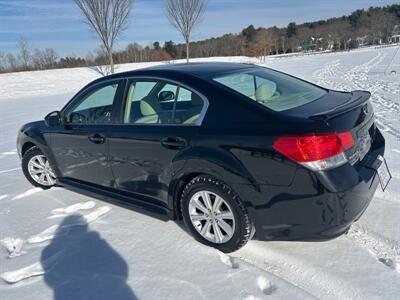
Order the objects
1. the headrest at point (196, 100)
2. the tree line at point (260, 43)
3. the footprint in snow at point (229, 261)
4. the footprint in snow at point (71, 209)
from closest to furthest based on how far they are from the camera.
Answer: the footprint in snow at point (229, 261), the headrest at point (196, 100), the footprint in snow at point (71, 209), the tree line at point (260, 43)

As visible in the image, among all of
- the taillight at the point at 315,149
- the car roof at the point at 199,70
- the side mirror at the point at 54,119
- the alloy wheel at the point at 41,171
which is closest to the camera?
the taillight at the point at 315,149

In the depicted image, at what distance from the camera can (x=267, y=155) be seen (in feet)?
8.43

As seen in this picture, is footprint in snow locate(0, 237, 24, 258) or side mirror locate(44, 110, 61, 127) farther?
side mirror locate(44, 110, 61, 127)

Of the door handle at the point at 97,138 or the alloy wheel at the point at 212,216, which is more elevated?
the door handle at the point at 97,138

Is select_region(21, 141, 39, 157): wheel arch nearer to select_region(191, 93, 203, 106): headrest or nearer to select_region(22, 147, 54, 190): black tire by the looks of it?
select_region(22, 147, 54, 190): black tire

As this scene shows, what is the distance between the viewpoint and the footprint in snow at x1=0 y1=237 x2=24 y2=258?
3.26 m

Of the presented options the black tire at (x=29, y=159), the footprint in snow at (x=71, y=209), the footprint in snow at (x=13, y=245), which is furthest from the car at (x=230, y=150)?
the black tire at (x=29, y=159)

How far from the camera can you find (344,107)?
9.12 feet

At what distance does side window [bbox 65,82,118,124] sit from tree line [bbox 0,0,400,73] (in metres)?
20.2

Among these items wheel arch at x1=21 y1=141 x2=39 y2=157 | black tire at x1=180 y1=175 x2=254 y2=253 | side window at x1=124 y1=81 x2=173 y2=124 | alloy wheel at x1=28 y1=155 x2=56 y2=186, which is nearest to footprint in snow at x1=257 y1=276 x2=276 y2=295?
black tire at x1=180 y1=175 x2=254 y2=253

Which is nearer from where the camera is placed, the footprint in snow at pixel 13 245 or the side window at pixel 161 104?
the side window at pixel 161 104

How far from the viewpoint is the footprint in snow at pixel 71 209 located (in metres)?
3.98

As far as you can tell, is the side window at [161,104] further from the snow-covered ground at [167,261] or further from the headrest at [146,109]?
the snow-covered ground at [167,261]

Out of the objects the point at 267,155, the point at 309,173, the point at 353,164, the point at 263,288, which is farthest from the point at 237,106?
the point at 263,288
